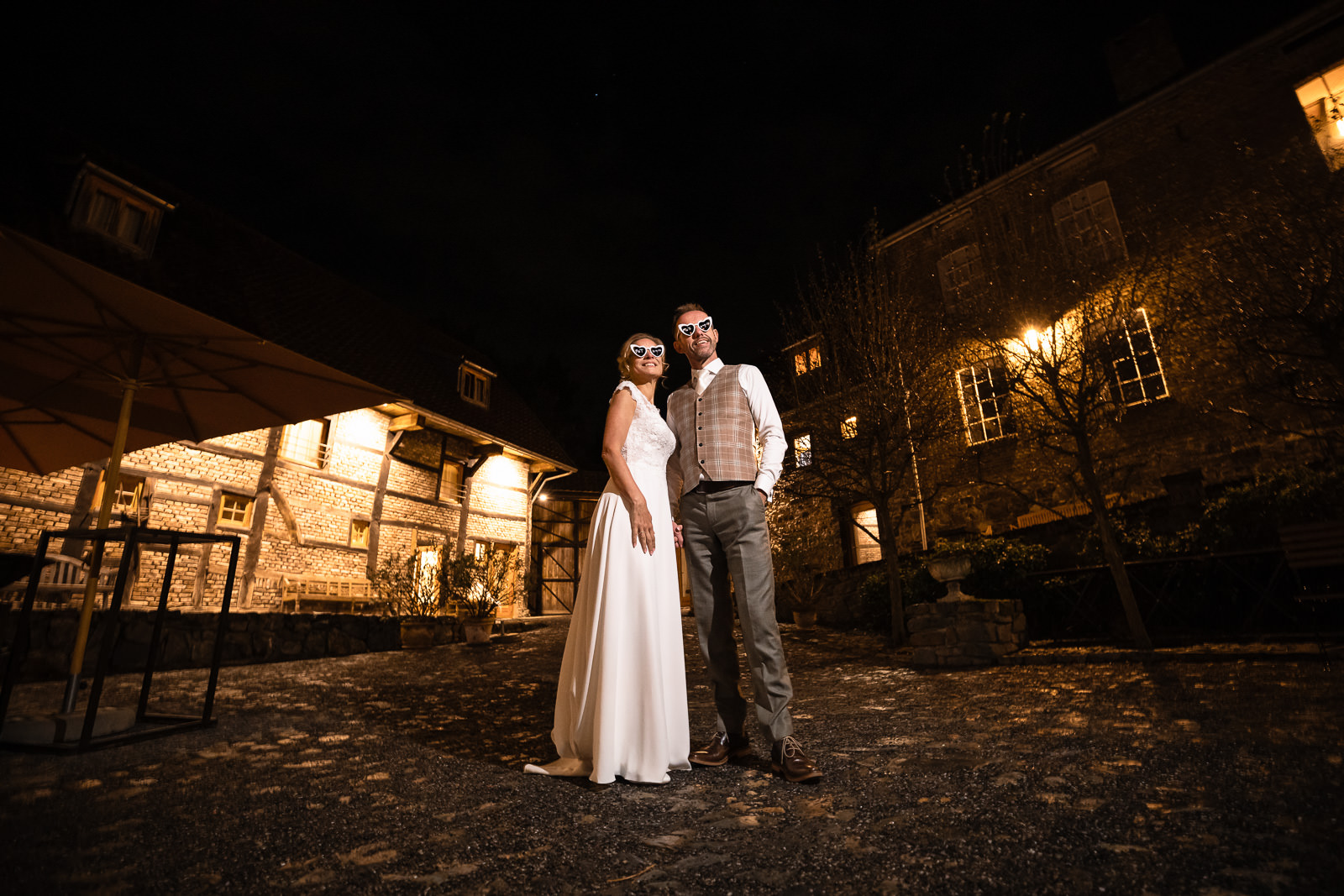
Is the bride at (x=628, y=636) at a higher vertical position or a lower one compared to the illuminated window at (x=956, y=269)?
lower

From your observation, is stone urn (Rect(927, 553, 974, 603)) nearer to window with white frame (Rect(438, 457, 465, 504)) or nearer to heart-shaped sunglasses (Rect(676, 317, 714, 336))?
heart-shaped sunglasses (Rect(676, 317, 714, 336))

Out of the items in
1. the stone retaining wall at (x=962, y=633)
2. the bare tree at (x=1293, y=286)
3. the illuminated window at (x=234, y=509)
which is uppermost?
the bare tree at (x=1293, y=286)

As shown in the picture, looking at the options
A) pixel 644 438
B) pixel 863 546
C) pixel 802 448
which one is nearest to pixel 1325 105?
pixel 802 448

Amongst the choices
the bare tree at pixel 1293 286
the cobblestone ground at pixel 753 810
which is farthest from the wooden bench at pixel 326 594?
the bare tree at pixel 1293 286

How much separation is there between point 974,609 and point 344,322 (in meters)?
15.2

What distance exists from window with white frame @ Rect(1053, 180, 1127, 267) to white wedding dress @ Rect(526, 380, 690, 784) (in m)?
10.8

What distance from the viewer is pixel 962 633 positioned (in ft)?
19.2

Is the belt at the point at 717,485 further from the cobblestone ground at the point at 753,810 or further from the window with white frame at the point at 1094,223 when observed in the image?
the window with white frame at the point at 1094,223

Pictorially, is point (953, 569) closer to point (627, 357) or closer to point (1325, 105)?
point (627, 357)

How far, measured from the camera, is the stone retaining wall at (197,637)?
6227 mm

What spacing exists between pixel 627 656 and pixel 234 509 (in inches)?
482

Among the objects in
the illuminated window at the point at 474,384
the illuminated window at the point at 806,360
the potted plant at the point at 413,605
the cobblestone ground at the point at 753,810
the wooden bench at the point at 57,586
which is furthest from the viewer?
the illuminated window at the point at 474,384

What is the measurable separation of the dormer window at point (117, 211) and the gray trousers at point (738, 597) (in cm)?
1297

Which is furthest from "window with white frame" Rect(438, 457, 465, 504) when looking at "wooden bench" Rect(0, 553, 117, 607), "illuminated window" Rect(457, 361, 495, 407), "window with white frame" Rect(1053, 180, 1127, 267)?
"window with white frame" Rect(1053, 180, 1127, 267)
